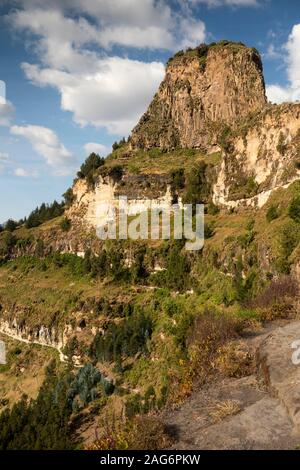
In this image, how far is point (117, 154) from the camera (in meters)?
77.1

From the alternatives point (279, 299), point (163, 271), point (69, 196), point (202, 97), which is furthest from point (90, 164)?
point (279, 299)

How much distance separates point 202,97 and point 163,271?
3938 centimetres

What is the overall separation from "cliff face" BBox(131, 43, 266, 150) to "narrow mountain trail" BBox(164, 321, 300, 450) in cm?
6309

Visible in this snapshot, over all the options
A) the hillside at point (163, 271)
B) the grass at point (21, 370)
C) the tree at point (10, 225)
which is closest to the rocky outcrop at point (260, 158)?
the hillside at point (163, 271)

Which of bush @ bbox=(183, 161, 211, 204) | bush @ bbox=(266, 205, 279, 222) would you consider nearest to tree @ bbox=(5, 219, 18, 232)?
bush @ bbox=(183, 161, 211, 204)

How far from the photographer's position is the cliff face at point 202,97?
229ft

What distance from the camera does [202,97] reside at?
245ft

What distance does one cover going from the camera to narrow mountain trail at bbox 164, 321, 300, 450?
704cm

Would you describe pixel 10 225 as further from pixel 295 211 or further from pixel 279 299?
pixel 279 299

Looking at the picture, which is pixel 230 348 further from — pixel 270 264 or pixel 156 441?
pixel 270 264

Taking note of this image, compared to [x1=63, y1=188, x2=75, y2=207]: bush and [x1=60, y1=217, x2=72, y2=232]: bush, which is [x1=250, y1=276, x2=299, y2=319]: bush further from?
[x1=63, y1=188, x2=75, y2=207]: bush

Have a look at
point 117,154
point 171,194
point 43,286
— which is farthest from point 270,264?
point 117,154

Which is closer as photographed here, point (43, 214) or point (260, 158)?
point (260, 158)

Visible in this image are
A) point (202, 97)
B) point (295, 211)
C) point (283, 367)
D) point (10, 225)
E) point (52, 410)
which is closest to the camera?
point (283, 367)
